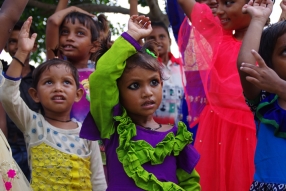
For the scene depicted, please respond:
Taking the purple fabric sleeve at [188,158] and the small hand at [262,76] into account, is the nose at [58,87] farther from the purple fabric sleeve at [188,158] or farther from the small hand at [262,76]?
the small hand at [262,76]

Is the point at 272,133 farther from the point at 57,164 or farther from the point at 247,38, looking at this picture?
the point at 57,164

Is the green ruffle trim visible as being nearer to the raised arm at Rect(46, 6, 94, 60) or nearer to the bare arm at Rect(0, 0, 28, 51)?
the bare arm at Rect(0, 0, 28, 51)

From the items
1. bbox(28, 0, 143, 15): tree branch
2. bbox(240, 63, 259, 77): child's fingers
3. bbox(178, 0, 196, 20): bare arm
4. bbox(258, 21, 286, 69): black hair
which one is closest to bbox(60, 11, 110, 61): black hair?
bbox(178, 0, 196, 20): bare arm

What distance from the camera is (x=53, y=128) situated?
3.79 metres

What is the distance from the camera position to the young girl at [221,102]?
3598 millimetres

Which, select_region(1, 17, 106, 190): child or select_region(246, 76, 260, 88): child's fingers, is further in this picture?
select_region(1, 17, 106, 190): child

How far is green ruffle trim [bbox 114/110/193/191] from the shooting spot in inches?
117

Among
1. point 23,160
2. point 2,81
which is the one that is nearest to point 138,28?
point 2,81

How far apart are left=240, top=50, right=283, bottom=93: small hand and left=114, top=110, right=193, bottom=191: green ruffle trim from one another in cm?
55

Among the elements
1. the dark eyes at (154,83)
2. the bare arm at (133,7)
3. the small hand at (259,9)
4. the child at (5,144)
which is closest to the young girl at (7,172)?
the child at (5,144)

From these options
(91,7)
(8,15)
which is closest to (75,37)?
(8,15)

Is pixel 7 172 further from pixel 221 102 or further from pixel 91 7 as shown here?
pixel 91 7

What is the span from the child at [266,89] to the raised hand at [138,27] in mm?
545

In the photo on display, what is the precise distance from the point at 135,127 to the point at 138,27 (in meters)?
0.54
